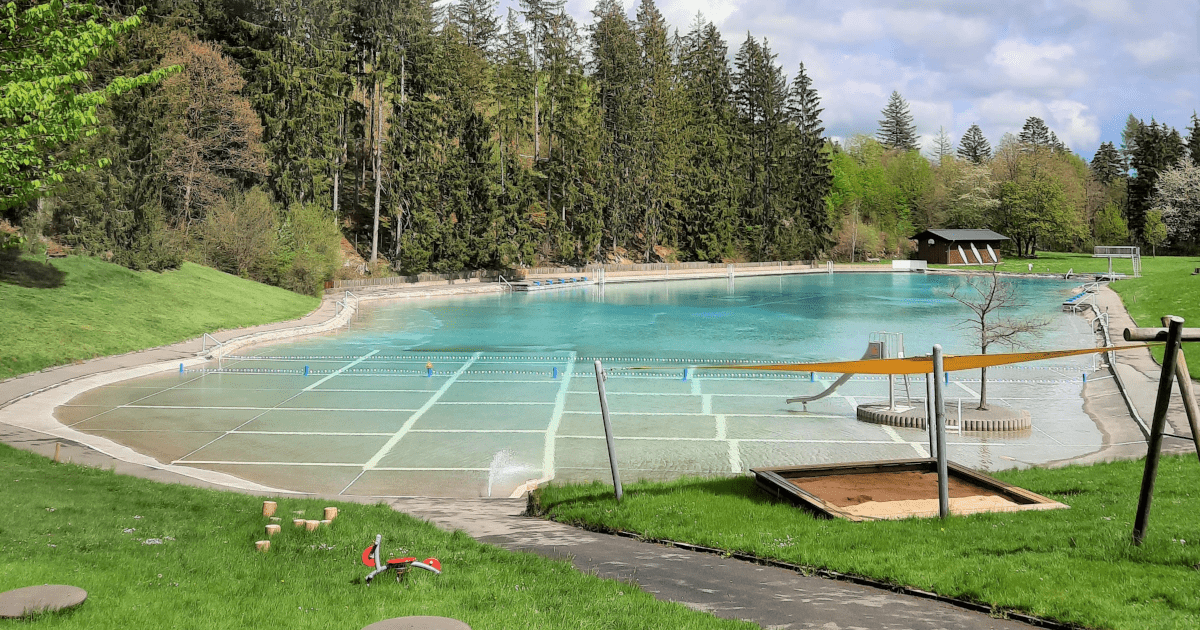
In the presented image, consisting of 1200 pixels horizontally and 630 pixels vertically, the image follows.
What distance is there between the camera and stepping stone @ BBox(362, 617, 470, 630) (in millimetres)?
5512

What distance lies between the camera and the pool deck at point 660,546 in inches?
277

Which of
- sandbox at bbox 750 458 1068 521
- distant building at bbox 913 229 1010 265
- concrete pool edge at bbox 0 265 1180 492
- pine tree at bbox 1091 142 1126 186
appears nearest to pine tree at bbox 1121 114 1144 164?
pine tree at bbox 1091 142 1126 186

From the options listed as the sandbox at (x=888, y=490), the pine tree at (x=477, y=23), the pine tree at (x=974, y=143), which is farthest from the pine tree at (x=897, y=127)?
the sandbox at (x=888, y=490)

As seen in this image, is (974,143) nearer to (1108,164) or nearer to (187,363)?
(1108,164)

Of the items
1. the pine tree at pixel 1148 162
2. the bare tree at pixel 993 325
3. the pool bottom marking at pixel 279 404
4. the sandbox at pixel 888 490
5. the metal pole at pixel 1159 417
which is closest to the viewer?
the metal pole at pixel 1159 417

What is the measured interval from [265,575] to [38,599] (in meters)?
1.90

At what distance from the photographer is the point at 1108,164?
135m

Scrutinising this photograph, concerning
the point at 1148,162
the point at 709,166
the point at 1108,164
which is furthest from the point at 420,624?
the point at 1108,164

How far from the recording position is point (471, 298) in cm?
5906

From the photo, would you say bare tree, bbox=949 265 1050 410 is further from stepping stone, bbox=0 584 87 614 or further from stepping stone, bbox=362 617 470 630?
stepping stone, bbox=0 584 87 614

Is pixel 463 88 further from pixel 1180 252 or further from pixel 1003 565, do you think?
pixel 1180 252

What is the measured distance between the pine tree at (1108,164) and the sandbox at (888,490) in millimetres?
141686

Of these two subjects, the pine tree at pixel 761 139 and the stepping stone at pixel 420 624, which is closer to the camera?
the stepping stone at pixel 420 624

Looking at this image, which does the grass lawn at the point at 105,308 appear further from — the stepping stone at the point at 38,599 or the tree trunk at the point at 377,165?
the tree trunk at the point at 377,165
